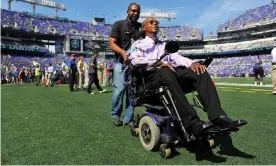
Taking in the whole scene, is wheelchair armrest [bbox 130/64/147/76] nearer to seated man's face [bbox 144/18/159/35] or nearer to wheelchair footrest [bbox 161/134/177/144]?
seated man's face [bbox 144/18/159/35]

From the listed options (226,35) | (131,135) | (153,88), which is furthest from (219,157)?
(226,35)

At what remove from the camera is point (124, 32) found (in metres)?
4.80

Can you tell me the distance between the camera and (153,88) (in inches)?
132

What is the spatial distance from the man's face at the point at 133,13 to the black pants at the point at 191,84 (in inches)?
65.9

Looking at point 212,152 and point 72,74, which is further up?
point 72,74

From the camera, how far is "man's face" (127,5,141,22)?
4.62 m

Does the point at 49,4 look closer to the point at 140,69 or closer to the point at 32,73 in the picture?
the point at 32,73

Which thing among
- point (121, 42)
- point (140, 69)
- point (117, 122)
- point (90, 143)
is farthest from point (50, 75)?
point (140, 69)

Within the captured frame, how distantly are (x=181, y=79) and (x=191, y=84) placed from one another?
125 mm

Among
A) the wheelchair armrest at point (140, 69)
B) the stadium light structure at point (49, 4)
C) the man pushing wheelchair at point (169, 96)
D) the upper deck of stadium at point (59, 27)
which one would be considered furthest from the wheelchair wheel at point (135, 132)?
the stadium light structure at point (49, 4)

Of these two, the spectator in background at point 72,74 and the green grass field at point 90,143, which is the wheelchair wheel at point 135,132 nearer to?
the green grass field at point 90,143

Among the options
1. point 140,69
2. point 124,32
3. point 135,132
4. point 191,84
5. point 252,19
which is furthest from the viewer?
point 252,19

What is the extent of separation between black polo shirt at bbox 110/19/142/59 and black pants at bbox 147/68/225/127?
5.42 ft

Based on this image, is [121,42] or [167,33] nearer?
[121,42]
